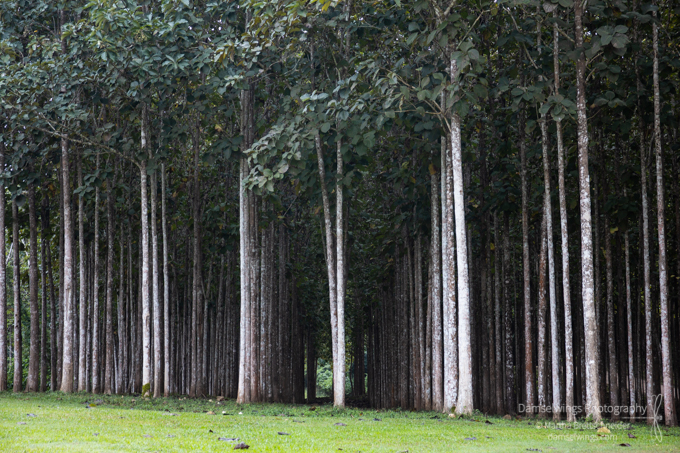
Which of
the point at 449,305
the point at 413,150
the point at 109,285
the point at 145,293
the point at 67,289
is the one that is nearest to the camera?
the point at 449,305

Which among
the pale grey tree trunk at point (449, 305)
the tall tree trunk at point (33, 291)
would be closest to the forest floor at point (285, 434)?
the pale grey tree trunk at point (449, 305)

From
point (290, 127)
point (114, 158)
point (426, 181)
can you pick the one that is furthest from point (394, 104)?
point (114, 158)

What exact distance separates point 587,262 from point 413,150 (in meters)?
5.88

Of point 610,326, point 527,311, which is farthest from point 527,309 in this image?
point 610,326

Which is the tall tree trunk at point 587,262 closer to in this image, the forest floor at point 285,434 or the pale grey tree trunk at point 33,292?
the forest floor at point 285,434

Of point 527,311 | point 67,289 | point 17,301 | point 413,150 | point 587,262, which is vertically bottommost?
point 527,311

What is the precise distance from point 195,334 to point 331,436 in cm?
→ 1073

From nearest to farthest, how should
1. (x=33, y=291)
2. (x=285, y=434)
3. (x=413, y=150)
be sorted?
(x=285, y=434) < (x=413, y=150) < (x=33, y=291)

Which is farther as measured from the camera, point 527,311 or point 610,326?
point 610,326

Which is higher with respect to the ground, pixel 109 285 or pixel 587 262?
pixel 587 262

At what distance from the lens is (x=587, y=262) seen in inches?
371

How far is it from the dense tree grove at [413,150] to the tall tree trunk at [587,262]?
0.03m

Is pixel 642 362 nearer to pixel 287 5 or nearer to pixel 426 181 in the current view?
pixel 426 181

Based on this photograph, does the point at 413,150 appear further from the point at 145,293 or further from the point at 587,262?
the point at 145,293
